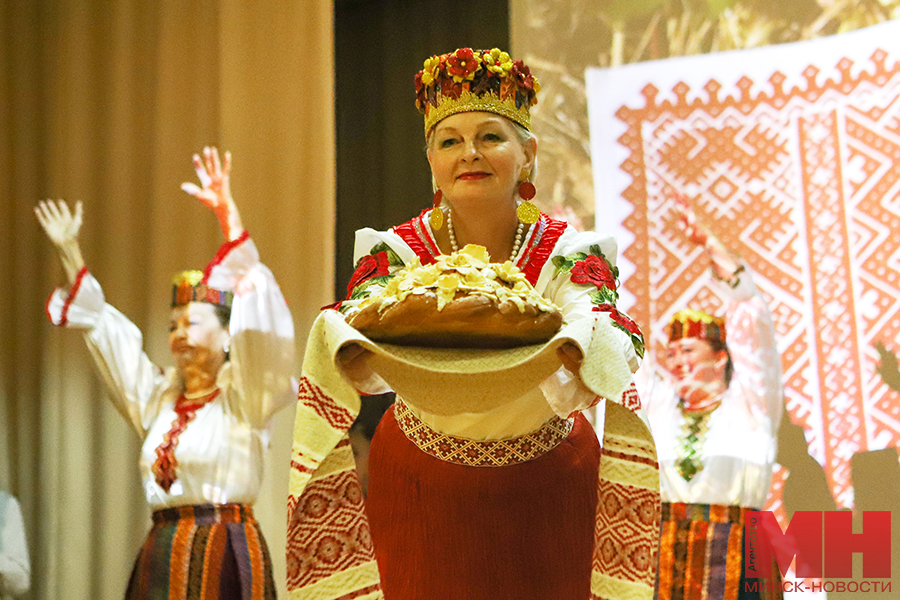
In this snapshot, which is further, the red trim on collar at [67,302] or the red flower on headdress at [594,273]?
the red trim on collar at [67,302]

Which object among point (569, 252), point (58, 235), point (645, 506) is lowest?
point (645, 506)

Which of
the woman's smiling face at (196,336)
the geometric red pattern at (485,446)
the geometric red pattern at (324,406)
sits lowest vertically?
the geometric red pattern at (485,446)

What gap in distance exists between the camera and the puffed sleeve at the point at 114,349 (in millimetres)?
3645

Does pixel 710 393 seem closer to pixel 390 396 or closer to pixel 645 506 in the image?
pixel 390 396

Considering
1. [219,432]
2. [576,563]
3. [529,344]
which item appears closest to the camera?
[529,344]

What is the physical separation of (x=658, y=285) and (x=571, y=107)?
74 cm

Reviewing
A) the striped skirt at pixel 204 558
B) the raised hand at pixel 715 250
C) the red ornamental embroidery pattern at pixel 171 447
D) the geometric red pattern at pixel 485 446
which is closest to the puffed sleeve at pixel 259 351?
the red ornamental embroidery pattern at pixel 171 447

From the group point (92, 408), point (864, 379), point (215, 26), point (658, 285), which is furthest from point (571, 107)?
point (92, 408)

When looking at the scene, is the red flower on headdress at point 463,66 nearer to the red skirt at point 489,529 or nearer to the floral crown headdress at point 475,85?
the floral crown headdress at point 475,85

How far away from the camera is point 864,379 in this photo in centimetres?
326

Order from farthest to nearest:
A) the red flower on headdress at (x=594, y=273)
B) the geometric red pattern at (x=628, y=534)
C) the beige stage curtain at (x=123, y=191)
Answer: the beige stage curtain at (x=123, y=191), the red flower on headdress at (x=594, y=273), the geometric red pattern at (x=628, y=534)

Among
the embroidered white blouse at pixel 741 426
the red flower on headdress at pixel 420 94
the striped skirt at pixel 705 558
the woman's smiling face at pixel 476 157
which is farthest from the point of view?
the embroidered white blouse at pixel 741 426

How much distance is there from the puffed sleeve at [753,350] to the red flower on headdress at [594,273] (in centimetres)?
182

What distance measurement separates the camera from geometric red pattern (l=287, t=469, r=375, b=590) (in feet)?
4.77
